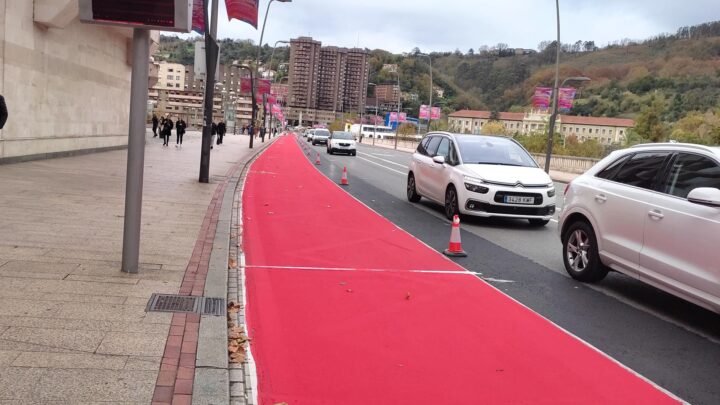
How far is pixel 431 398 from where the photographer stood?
3.84m

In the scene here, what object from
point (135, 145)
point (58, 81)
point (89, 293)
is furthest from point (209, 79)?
point (89, 293)

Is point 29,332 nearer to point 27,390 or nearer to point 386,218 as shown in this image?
point 27,390

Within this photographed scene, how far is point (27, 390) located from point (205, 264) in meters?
3.35

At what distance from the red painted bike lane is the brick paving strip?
0.23 m

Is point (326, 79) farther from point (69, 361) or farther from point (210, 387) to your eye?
point (210, 387)

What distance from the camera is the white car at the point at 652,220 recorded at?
5.30m

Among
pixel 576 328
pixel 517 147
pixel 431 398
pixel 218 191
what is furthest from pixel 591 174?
pixel 218 191

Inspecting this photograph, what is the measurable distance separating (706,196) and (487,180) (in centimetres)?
582

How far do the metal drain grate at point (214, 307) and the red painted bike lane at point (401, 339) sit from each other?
0.85 feet

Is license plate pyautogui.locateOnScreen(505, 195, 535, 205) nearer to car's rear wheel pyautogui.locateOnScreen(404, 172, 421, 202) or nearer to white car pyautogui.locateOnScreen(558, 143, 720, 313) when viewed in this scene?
white car pyautogui.locateOnScreen(558, 143, 720, 313)

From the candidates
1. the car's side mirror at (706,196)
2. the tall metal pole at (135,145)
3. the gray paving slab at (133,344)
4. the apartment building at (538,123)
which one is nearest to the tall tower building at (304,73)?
the apartment building at (538,123)

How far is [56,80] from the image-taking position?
19125 millimetres

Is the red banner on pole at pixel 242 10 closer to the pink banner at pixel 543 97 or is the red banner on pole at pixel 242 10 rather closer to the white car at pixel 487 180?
the white car at pixel 487 180

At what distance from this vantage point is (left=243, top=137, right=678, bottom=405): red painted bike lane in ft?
13.1
